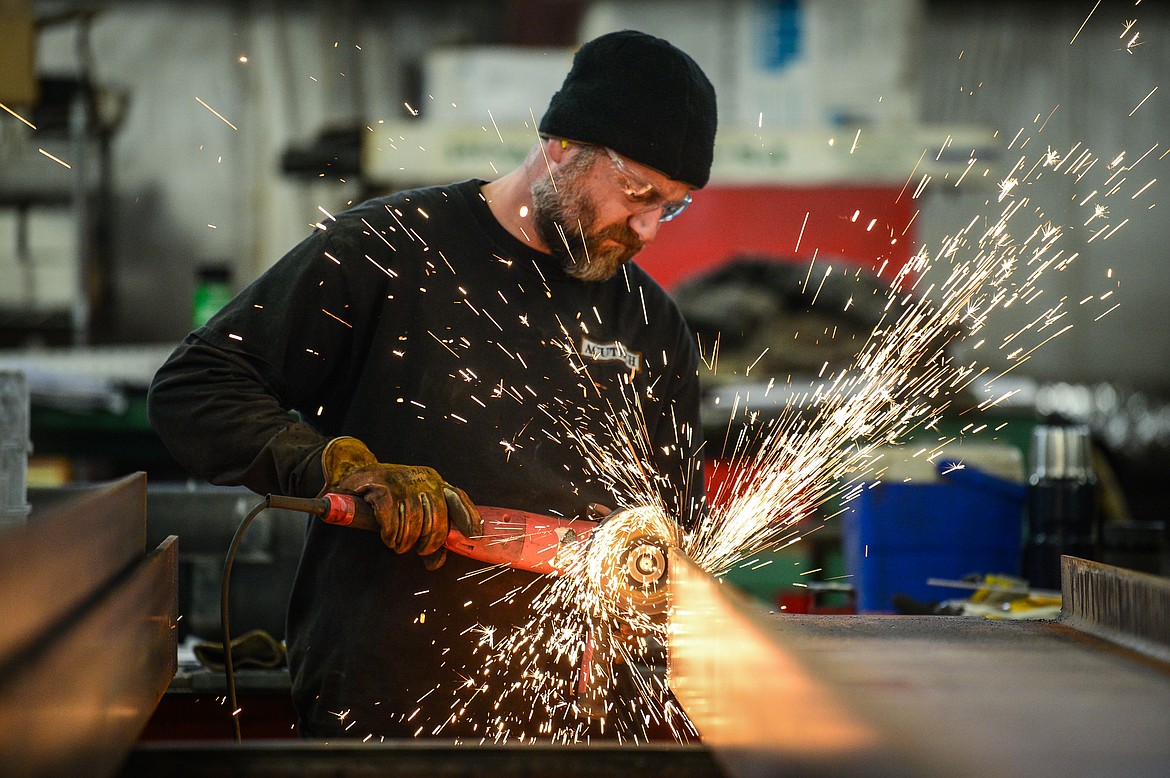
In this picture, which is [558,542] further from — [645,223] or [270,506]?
[645,223]

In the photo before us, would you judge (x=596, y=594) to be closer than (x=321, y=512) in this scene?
No

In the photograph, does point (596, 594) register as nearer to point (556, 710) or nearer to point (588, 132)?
point (556, 710)

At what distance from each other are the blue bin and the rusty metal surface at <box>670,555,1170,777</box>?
54.6 inches

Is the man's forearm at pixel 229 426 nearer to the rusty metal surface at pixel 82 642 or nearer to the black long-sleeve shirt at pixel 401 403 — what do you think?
the black long-sleeve shirt at pixel 401 403

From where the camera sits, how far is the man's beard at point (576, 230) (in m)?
1.91

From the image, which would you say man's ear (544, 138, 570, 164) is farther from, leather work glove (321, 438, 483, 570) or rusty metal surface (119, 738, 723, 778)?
rusty metal surface (119, 738, 723, 778)

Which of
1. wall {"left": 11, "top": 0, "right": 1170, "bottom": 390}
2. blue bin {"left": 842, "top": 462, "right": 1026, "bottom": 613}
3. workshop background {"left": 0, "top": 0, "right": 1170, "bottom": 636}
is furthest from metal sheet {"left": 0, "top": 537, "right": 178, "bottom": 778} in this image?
wall {"left": 11, "top": 0, "right": 1170, "bottom": 390}

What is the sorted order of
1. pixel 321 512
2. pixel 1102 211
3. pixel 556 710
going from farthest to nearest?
pixel 1102 211, pixel 556 710, pixel 321 512

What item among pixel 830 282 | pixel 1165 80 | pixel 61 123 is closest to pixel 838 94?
pixel 830 282

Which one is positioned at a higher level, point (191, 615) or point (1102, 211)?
point (1102, 211)

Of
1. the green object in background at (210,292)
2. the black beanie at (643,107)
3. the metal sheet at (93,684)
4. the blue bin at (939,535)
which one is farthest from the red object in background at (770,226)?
the metal sheet at (93,684)

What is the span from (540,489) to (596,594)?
0.81ft

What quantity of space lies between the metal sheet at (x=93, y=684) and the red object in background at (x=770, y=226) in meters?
4.61

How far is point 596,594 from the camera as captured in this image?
1685mm
